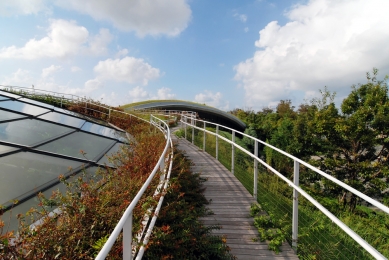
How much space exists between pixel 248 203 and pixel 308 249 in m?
1.59

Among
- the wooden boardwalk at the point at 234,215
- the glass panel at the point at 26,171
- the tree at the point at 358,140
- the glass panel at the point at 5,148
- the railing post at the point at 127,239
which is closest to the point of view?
the railing post at the point at 127,239

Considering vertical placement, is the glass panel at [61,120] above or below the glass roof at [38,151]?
above

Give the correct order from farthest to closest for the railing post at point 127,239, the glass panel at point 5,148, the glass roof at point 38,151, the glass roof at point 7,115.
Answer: the glass roof at point 7,115, the glass panel at point 5,148, the glass roof at point 38,151, the railing post at point 127,239

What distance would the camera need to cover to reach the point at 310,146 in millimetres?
21609

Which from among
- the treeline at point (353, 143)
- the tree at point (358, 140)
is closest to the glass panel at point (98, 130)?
the treeline at point (353, 143)

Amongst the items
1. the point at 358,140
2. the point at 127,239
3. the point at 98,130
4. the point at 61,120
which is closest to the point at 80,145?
the point at 98,130

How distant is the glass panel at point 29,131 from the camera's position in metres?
5.84

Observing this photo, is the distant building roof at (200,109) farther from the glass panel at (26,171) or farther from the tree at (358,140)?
the glass panel at (26,171)

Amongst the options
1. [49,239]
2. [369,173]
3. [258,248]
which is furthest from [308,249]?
[369,173]

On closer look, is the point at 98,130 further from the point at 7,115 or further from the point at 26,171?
the point at 26,171

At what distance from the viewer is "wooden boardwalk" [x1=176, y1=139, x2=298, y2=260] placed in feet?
11.6

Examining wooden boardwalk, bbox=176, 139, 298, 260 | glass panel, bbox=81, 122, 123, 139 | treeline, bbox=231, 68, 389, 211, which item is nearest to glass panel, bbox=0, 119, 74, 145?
Answer: glass panel, bbox=81, 122, 123, 139

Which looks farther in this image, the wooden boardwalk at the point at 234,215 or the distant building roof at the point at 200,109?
the distant building roof at the point at 200,109

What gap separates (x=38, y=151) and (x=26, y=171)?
1160mm
